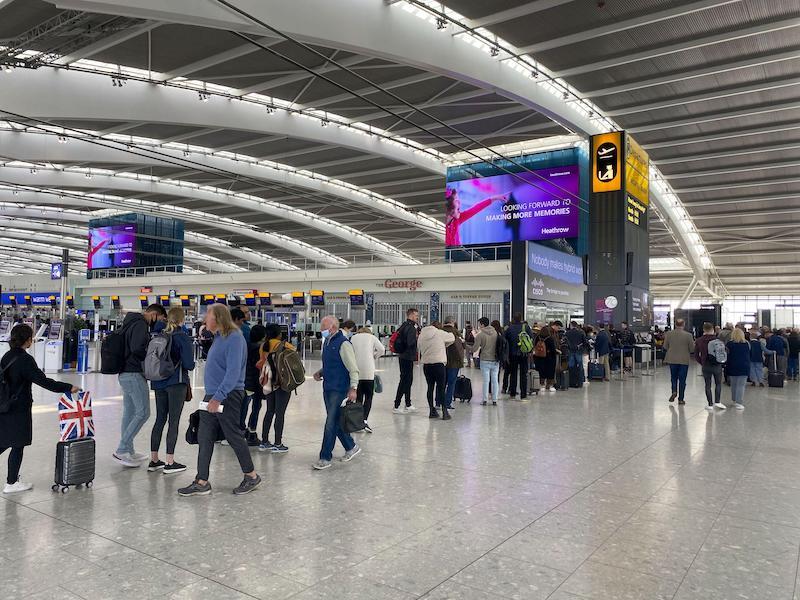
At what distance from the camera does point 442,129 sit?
24797 millimetres

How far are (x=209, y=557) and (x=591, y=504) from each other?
115 inches

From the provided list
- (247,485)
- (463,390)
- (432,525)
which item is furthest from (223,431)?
(463,390)

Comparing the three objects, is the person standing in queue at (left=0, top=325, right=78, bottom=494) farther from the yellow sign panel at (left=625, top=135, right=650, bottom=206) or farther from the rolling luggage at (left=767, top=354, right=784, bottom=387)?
the yellow sign panel at (left=625, top=135, right=650, bottom=206)

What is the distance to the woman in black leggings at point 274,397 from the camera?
6348mm

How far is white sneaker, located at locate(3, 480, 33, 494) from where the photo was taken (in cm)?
477

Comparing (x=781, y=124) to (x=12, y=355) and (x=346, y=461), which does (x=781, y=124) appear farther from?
(x=12, y=355)

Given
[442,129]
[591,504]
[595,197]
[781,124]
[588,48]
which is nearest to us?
[591,504]

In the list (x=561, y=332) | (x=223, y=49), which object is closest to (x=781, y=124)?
(x=561, y=332)

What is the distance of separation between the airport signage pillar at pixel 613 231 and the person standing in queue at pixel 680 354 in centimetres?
774

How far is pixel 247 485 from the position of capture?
493 cm

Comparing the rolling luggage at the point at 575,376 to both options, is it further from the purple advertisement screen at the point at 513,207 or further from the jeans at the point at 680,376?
the purple advertisement screen at the point at 513,207

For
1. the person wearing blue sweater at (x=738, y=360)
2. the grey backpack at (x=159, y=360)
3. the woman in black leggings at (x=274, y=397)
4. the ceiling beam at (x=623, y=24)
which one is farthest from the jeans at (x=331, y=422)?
the ceiling beam at (x=623, y=24)

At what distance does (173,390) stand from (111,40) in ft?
44.7

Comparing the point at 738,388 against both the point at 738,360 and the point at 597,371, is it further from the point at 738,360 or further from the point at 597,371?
the point at 597,371
